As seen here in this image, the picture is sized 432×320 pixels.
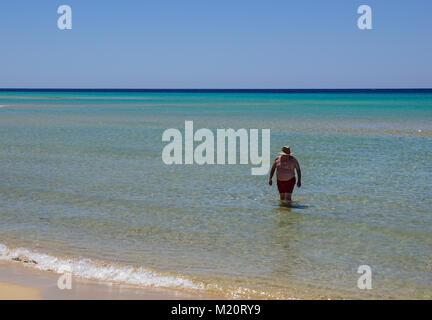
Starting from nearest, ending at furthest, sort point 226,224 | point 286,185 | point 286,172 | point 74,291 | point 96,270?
Answer: point 74,291 → point 96,270 → point 226,224 → point 286,172 → point 286,185

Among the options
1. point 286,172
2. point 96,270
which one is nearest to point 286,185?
point 286,172

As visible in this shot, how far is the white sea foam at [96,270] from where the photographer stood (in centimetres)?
748

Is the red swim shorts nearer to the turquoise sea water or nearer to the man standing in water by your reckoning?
the man standing in water

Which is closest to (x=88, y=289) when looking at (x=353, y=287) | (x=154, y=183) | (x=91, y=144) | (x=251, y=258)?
(x=251, y=258)

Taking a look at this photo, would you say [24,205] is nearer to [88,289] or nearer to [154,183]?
[154,183]

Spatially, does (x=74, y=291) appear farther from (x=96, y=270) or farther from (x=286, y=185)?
(x=286, y=185)

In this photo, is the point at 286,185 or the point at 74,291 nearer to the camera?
the point at 74,291

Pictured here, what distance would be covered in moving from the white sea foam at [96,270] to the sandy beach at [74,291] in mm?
214

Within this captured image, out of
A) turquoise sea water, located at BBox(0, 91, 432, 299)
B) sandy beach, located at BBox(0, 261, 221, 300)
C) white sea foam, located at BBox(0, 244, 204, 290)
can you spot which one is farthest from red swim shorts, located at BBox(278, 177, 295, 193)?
sandy beach, located at BBox(0, 261, 221, 300)

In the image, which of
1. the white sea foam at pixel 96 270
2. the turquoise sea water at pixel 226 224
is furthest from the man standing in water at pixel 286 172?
the white sea foam at pixel 96 270

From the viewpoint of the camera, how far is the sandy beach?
6789 mm

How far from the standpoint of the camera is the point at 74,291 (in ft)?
22.9

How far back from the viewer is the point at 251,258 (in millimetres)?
8492

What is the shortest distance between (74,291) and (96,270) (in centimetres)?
92
